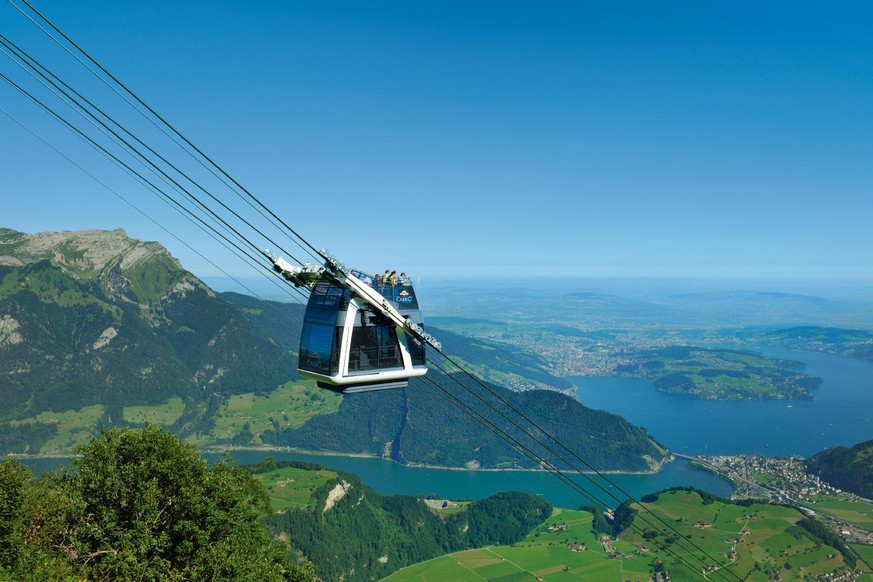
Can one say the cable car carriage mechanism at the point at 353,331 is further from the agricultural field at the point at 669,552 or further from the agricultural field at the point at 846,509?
the agricultural field at the point at 846,509

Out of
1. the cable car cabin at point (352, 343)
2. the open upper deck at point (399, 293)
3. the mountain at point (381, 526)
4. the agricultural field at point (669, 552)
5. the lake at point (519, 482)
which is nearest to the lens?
the cable car cabin at point (352, 343)

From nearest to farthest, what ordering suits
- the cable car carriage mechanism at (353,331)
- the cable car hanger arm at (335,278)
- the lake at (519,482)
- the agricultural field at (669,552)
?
the cable car hanger arm at (335,278)
the cable car carriage mechanism at (353,331)
the agricultural field at (669,552)
the lake at (519,482)

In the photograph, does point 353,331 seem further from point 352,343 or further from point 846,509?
point 846,509

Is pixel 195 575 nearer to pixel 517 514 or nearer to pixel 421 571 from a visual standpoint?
pixel 421 571

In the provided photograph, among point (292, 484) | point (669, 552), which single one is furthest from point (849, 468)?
point (292, 484)

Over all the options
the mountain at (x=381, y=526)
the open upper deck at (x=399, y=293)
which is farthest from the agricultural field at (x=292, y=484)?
the open upper deck at (x=399, y=293)

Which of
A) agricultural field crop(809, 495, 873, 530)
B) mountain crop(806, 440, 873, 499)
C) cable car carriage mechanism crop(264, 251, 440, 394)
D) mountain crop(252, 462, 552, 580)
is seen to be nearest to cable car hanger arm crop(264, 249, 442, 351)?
cable car carriage mechanism crop(264, 251, 440, 394)

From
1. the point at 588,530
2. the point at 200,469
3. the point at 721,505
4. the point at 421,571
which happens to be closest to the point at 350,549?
the point at 421,571

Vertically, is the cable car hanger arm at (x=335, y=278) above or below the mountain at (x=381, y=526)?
above
